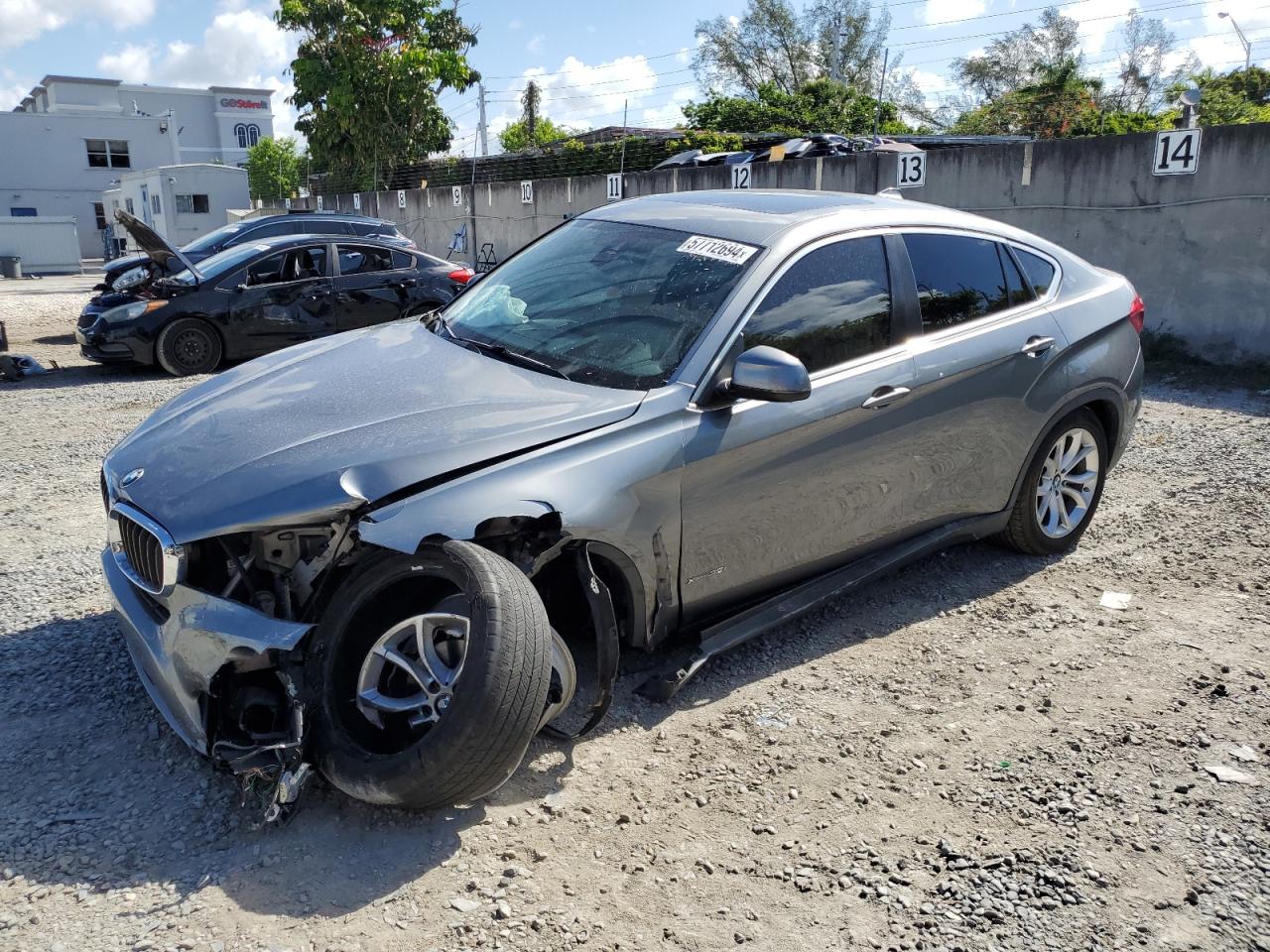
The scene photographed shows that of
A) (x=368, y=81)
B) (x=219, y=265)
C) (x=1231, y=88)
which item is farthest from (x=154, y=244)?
(x=1231, y=88)

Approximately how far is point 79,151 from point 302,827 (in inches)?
2353

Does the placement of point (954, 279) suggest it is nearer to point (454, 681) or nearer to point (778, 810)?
point (778, 810)

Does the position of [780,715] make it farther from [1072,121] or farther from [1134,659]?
[1072,121]

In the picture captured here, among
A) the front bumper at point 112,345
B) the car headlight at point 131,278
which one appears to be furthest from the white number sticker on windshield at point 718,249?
the car headlight at point 131,278

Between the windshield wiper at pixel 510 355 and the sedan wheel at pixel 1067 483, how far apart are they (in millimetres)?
2596

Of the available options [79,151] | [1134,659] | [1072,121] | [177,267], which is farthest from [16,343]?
[79,151]

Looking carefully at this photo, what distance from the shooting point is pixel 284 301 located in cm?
1076

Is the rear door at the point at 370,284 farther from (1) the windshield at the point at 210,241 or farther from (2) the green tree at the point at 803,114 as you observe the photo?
(2) the green tree at the point at 803,114

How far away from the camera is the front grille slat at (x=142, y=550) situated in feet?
10.1

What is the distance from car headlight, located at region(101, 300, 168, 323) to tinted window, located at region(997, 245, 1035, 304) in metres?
8.69

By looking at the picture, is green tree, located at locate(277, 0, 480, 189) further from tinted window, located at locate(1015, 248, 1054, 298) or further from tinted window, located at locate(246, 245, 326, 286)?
tinted window, located at locate(1015, 248, 1054, 298)

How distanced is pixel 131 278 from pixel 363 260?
318 centimetres

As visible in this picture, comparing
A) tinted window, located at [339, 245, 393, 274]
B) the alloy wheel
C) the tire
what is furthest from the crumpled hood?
tinted window, located at [339, 245, 393, 274]

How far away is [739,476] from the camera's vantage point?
11.7 feet
